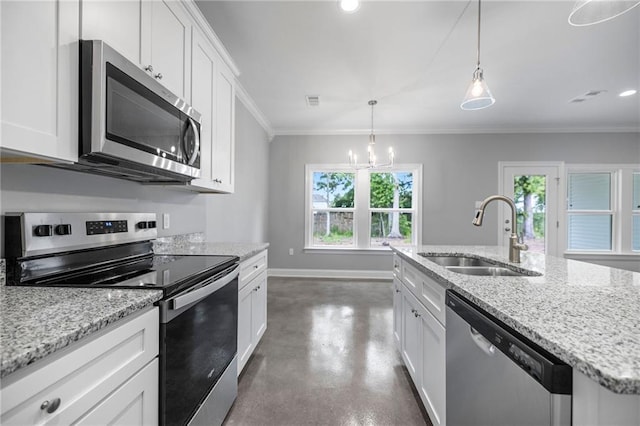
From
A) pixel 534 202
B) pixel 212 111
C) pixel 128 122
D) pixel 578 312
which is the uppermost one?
pixel 212 111

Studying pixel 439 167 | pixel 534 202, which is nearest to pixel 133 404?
pixel 439 167

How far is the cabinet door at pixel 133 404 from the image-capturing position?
74 centimetres

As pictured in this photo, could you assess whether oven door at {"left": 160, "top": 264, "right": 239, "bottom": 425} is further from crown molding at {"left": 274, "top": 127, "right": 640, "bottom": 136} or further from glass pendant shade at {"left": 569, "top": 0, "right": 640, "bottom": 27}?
crown molding at {"left": 274, "top": 127, "right": 640, "bottom": 136}

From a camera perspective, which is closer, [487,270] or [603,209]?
[487,270]

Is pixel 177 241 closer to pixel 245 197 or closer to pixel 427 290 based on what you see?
pixel 245 197

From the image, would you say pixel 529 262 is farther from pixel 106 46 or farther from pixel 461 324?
pixel 106 46

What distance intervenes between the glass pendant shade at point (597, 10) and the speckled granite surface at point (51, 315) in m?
2.10

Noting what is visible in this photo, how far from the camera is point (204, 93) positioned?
6.38 feet

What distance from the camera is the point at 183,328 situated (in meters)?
1.10

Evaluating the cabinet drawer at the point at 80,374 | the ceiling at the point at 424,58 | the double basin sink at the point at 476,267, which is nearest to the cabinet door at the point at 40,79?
the cabinet drawer at the point at 80,374

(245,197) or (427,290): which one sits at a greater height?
(245,197)

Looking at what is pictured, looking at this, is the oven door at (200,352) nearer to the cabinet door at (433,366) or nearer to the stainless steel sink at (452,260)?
the cabinet door at (433,366)

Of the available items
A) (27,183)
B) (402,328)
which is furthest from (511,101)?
(27,183)

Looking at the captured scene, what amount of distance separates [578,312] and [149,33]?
2100 mm
